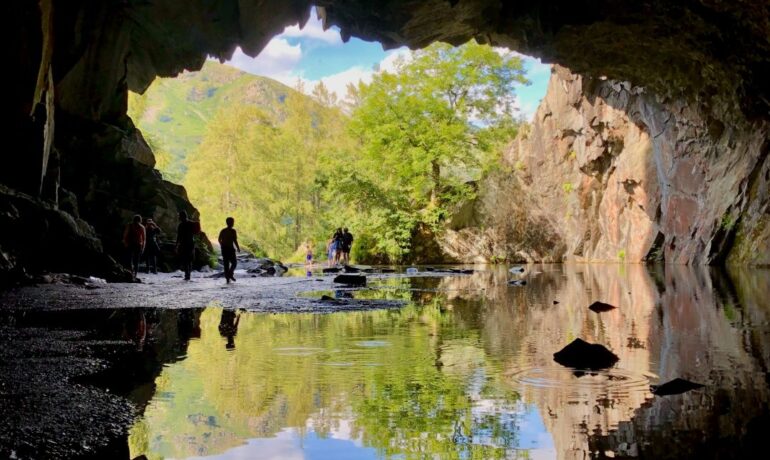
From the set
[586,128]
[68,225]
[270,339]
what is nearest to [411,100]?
[586,128]

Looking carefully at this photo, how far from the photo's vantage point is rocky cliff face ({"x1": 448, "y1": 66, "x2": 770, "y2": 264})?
23.7 metres

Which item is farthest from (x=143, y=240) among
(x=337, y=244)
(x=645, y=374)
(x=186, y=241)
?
(x=645, y=374)

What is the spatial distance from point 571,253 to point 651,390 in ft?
133

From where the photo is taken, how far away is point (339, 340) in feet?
18.8

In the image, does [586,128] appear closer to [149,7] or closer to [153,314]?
[149,7]

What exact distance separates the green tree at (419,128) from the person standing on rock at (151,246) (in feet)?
61.1

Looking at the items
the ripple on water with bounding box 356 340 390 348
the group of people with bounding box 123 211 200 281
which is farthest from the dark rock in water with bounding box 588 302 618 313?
the group of people with bounding box 123 211 200 281

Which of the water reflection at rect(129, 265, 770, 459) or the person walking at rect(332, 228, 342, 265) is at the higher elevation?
the person walking at rect(332, 228, 342, 265)

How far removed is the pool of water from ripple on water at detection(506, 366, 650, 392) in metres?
0.01

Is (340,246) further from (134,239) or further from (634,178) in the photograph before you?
(634,178)

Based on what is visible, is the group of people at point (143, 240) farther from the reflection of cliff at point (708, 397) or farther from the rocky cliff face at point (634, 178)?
the rocky cliff face at point (634, 178)

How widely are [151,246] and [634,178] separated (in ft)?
85.2

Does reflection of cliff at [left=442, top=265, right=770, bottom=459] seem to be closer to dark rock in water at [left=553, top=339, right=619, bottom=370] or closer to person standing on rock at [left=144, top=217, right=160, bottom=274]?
dark rock in water at [left=553, top=339, right=619, bottom=370]

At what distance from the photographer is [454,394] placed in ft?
11.5
